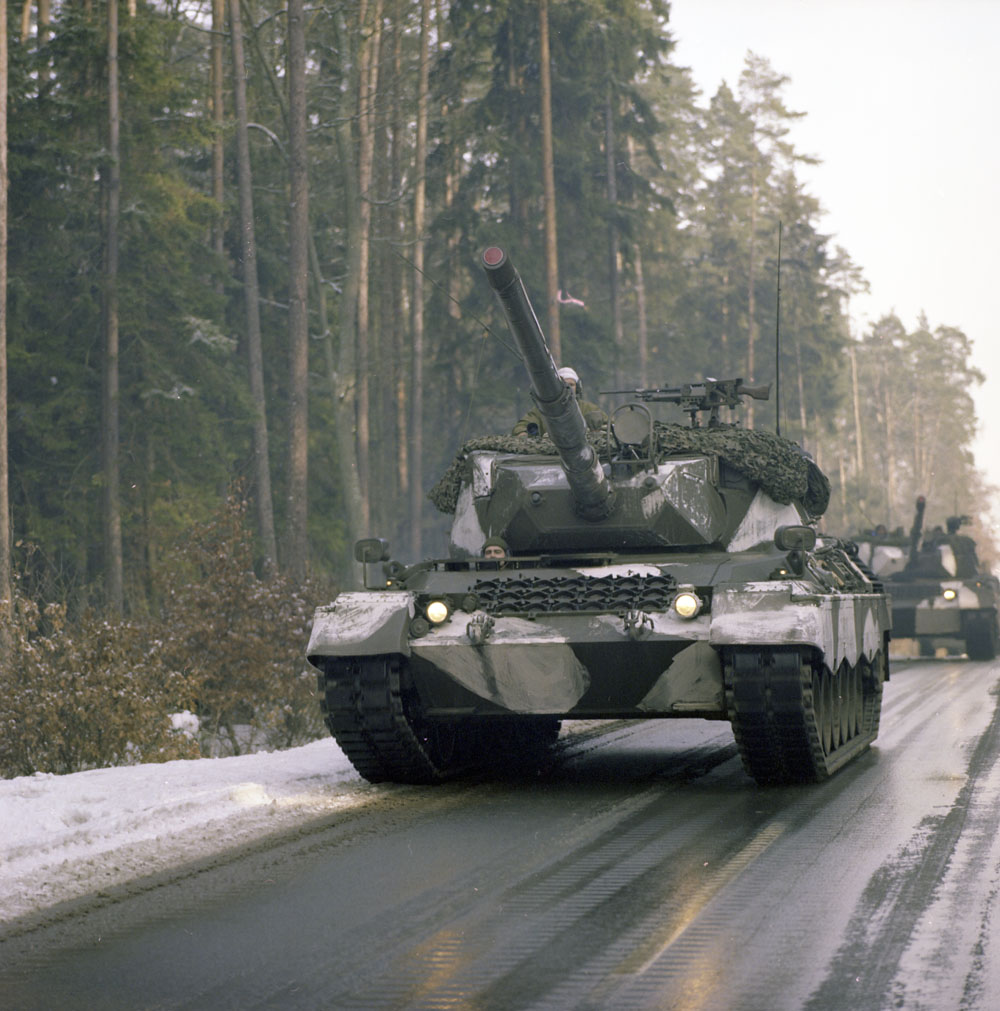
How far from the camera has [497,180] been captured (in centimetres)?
4081

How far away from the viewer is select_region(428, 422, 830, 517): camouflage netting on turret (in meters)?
11.6

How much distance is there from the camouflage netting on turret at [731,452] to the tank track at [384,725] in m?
2.04

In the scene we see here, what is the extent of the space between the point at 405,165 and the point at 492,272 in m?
38.9

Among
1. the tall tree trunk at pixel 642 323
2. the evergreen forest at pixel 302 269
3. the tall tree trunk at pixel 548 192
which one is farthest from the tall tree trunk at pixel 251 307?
the tall tree trunk at pixel 642 323

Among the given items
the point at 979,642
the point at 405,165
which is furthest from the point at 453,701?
the point at 405,165

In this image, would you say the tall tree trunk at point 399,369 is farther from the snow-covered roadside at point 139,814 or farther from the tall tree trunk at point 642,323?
the snow-covered roadside at point 139,814

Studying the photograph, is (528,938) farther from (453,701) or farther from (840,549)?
(840,549)

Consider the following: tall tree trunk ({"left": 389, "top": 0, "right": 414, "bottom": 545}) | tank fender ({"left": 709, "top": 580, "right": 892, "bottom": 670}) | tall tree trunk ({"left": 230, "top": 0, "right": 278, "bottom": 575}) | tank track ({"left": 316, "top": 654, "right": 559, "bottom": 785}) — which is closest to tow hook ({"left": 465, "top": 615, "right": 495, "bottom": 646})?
tank track ({"left": 316, "top": 654, "right": 559, "bottom": 785})

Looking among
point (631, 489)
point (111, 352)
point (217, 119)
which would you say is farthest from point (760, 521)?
point (217, 119)

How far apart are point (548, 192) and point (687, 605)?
25875 mm

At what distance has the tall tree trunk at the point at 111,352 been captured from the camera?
26672mm

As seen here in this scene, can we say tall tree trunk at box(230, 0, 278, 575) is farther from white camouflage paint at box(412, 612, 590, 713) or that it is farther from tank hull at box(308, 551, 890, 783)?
white camouflage paint at box(412, 612, 590, 713)

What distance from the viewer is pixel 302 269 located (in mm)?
25547

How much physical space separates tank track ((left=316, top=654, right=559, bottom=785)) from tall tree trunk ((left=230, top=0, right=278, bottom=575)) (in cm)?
1766
